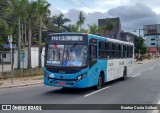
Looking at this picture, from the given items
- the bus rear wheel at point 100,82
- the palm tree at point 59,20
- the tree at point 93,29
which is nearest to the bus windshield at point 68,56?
the bus rear wheel at point 100,82

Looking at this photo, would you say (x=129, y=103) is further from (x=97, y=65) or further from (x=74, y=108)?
(x=97, y=65)

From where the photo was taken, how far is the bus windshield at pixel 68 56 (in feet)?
50.5

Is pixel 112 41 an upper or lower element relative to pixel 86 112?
upper

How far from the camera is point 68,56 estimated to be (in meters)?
15.5

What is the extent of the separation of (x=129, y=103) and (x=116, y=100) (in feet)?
2.93

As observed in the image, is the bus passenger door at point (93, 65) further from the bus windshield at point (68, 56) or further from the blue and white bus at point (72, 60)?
the bus windshield at point (68, 56)

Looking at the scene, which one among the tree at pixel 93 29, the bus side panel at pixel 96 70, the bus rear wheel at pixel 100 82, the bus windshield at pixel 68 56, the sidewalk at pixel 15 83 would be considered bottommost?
the sidewalk at pixel 15 83

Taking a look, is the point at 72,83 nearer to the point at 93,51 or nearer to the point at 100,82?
the point at 93,51

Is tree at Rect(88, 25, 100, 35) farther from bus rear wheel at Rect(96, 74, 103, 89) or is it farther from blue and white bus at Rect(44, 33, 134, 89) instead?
blue and white bus at Rect(44, 33, 134, 89)

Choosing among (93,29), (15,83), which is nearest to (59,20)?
(93,29)

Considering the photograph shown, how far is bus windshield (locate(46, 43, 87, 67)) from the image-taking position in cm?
1540

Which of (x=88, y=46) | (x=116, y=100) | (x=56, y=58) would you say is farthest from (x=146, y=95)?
(x=56, y=58)

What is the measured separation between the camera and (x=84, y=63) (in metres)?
15.4

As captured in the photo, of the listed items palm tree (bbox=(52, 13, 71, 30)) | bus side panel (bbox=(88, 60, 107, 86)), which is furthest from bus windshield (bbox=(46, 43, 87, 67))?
palm tree (bbox=(52, 13, 71, 30))
